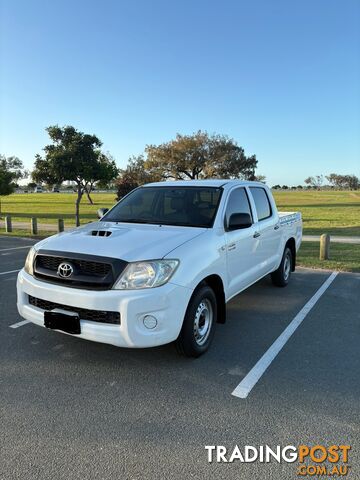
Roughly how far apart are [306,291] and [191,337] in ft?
11.9

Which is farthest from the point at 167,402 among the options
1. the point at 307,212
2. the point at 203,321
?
the point at 307,212

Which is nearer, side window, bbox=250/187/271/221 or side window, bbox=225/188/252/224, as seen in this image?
side window, bbox=225/188/252/224

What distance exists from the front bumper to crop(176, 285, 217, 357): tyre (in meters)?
0.14

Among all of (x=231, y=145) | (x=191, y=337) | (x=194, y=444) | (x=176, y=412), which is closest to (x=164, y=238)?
(x=191, y=337)

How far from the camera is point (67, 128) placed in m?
17.8

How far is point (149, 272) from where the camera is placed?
3.38 m

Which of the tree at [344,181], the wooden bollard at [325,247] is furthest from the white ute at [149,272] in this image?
the tree at [344,181]

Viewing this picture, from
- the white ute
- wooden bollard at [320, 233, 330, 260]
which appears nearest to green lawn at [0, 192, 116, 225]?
wooden bollard at [320, 233, 330, 260]

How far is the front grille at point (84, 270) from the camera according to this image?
11.0 ft

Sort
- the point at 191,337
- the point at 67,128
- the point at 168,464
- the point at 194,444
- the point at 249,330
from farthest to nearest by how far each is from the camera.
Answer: the point at 67,128 → the point at 249,330 → the point at 191,337 → the point at 194,444 → the point at 168,464

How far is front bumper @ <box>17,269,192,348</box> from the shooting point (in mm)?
3268

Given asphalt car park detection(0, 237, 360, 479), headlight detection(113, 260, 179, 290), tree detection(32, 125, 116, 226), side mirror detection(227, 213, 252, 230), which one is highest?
tree detection(32, 125, 116, 226)

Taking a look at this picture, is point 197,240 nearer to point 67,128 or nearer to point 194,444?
point 194,444

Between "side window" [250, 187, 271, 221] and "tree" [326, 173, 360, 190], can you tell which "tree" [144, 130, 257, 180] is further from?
"tree" [326, 173, 360, 190]
